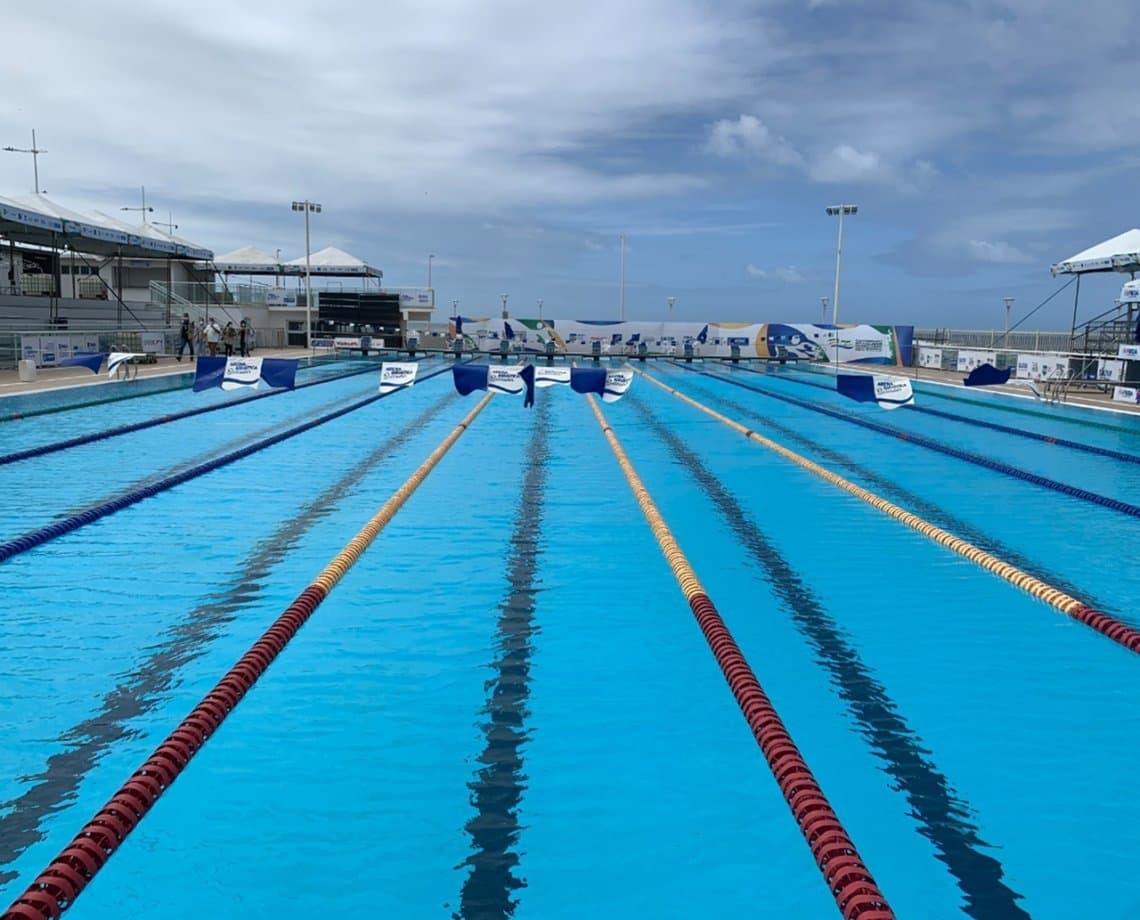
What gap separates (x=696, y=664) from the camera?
421cm

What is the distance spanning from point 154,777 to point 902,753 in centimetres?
265

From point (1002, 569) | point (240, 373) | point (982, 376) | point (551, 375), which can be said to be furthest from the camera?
point (982, 376)

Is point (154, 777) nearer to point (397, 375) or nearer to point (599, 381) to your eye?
point (599, 381)

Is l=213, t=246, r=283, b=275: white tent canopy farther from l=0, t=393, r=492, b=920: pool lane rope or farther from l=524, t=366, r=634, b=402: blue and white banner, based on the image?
l=0, t=393, r=492, b=920: pool lane rope

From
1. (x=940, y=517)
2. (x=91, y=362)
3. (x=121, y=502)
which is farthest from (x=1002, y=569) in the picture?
(x=91, y=362)

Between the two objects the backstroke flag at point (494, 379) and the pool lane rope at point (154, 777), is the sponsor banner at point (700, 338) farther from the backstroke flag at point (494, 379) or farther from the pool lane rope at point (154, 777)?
the pool lane rope at point (154, 777)

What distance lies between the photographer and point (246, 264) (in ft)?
129

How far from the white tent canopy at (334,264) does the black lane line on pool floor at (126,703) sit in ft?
109

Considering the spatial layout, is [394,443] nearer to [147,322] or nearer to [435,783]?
[435,783]

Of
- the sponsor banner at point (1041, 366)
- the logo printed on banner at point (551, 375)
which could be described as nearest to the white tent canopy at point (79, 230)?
the logo printed on banner at point (551, 375)

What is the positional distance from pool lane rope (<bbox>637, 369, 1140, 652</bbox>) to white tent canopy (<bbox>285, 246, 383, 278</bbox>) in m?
31.1

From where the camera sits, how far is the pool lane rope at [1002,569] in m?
4.62

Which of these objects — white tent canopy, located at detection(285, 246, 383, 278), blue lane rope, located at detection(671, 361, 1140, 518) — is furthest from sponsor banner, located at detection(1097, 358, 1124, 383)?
white tent canopy, located at detection(285, 246, 383, 278)

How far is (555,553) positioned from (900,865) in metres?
3.53
